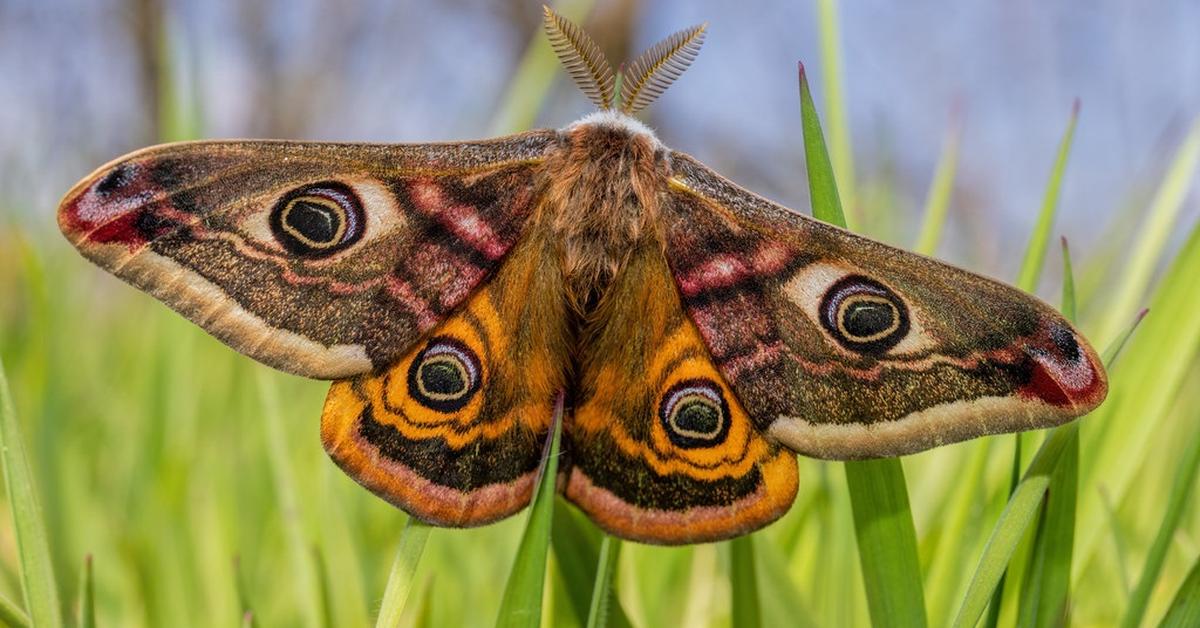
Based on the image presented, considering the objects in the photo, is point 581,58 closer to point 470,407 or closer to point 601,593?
point 470,407

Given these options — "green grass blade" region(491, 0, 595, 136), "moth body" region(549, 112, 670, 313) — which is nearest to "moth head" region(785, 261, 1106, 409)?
"moth body" region(549, 112, 670, 313)

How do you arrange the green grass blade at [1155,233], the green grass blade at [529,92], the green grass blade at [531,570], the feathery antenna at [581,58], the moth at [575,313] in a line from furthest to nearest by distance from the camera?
the green grass blade at [529,92] < the green grass blade at [1155,233] < the feathery antenna at [581,58] < the moth at [575,313] < the green grass blade at [531,570]

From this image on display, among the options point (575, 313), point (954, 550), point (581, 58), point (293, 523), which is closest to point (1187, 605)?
point (954, 550)

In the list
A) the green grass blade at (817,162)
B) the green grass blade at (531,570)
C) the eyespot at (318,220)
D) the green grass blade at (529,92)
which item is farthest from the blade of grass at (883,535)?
the green grass blade at (529,92)

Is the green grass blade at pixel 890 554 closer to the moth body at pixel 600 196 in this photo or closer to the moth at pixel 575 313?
the moth at pixel 575 313

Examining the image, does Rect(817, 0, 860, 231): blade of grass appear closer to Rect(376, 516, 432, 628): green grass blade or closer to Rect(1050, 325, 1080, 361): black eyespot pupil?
Rect(1050, 325, 1080, 361): black eyespot pupil
